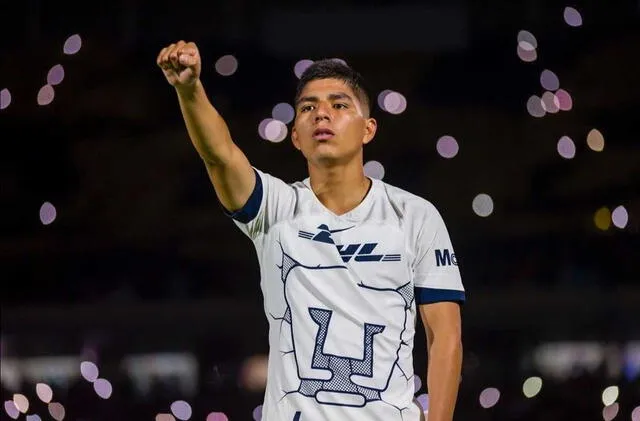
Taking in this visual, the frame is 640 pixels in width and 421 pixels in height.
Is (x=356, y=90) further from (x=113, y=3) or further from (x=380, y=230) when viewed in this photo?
(x=113, y=3)

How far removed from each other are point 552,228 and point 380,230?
5.99ft

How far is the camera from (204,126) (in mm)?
1508

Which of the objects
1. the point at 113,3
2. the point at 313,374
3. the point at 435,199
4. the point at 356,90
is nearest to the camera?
the point at 313,374

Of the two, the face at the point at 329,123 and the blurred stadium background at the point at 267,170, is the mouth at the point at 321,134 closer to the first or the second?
the face at the point at 329,123

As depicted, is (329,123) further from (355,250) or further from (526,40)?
(526,40)

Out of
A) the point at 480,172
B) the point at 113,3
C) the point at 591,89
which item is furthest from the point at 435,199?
the point at 113,3

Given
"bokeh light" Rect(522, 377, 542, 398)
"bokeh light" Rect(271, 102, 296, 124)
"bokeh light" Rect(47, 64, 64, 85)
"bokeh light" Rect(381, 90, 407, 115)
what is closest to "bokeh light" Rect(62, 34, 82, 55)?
"bokeh light" Rect(47, 64, 64, 85)

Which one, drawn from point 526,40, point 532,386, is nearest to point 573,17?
point 526,40

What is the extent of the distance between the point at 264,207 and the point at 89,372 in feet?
4.98

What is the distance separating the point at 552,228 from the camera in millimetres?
3344

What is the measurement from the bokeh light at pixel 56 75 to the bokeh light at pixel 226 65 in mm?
389

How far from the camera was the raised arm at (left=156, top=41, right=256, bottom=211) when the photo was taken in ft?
4.78

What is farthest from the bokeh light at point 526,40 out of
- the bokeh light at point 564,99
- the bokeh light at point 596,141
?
the bokeh light at point 596,141

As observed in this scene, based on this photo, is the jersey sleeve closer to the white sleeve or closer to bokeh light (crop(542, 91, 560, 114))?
the white sleeve
